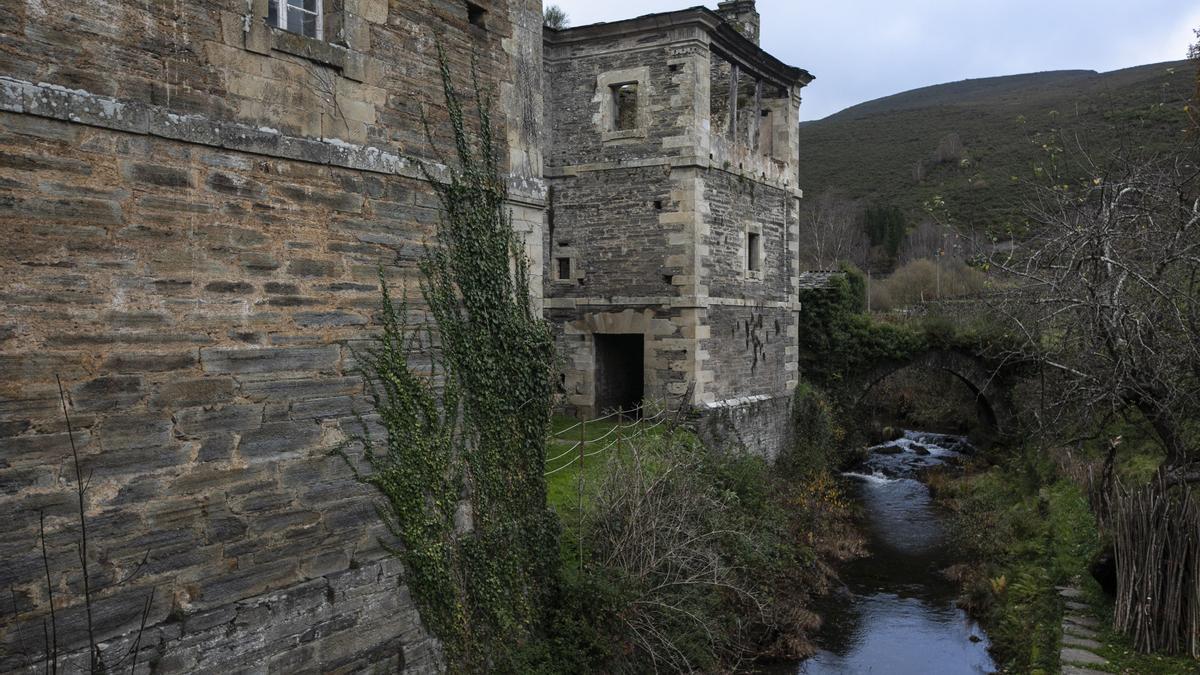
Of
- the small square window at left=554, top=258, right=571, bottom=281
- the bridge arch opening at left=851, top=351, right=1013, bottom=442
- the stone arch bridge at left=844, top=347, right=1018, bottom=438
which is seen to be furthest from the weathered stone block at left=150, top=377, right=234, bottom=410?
the bridge arch opening at left=851, top=351, right=1013, bottom=442

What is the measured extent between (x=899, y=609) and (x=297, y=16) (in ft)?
35.8

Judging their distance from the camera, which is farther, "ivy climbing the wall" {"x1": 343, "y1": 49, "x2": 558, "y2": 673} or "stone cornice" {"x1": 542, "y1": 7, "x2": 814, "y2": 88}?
"stone cornice" {"x1": 542, "y1": 7, "x2": 814, "y2": 88}

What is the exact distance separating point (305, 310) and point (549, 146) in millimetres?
10501

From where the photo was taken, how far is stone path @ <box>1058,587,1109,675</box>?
272 inches

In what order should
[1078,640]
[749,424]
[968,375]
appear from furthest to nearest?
[968,375], [749,424], [1078,640]

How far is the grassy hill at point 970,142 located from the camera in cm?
3988

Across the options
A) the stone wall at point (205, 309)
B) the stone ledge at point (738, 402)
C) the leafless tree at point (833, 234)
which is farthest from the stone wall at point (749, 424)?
the leafless tree at point (833, 234)

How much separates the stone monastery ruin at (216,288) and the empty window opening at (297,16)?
0.01 m

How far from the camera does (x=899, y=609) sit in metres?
12.0

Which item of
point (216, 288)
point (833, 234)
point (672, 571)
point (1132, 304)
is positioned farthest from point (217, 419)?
point (833, 234)

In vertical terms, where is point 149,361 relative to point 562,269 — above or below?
below

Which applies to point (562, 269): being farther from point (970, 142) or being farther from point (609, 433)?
point (970, 142)

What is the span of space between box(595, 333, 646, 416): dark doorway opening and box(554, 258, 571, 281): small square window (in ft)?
4.01

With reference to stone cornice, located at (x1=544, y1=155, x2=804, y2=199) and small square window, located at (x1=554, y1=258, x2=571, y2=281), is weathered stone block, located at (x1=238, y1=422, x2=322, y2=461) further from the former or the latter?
small square window, located at (x1=554, y1=258, x2=571, y2=281)
